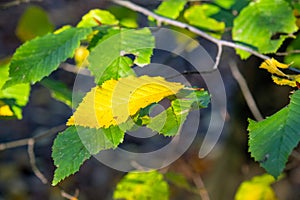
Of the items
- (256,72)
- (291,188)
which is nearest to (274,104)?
(256,72)

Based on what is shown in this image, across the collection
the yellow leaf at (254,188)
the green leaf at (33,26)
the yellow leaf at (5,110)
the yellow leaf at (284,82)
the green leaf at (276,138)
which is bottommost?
the yellow leaf at (254,188)

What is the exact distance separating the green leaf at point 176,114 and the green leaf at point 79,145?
0.05 meters

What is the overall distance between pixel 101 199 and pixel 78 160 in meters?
2.52

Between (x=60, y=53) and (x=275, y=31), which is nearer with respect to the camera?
(x=60, y=53)

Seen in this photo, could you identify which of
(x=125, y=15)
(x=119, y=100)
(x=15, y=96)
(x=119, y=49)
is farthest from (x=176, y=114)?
(x=125, y=15)

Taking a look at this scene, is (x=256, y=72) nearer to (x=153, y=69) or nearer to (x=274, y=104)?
(x=274, y=104)

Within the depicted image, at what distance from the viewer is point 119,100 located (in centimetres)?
69

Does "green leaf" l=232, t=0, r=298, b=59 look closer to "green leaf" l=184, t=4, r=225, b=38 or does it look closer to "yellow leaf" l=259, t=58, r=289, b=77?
"green leaf" l=184, t=4, r=225, b=38

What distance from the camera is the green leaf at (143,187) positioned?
141 centimetres

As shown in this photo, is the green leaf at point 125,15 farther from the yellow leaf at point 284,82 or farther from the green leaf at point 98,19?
the yellow leaf at point 284,82

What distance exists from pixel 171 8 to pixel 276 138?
63cm

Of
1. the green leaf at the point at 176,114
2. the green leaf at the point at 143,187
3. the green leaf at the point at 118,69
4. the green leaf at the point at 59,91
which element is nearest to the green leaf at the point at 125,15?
the green leaf at the point at 59,91

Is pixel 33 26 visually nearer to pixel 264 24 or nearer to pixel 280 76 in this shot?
pixel 264 24

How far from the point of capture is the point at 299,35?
128cm
